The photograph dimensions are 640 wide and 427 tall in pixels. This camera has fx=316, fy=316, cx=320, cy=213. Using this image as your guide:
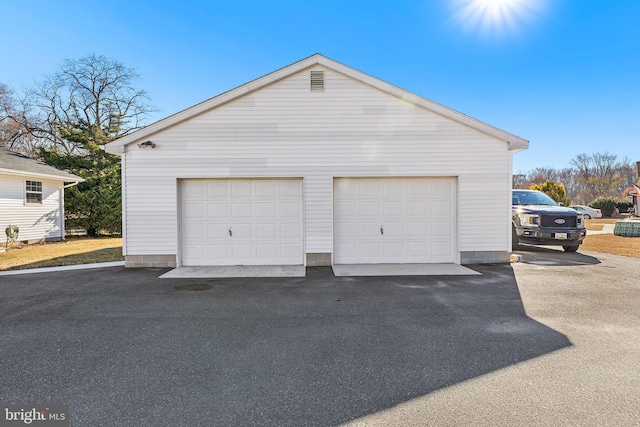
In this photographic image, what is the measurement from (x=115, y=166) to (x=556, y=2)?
69.4 ft

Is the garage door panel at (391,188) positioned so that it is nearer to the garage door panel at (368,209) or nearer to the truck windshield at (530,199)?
the garage door panel at (368,209)

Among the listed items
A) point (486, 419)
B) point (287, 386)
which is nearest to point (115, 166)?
point (287, 386)

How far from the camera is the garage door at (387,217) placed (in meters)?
8.42

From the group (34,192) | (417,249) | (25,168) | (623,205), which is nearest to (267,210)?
(417,249)

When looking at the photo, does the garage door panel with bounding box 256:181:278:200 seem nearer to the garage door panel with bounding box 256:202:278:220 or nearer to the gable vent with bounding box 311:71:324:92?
the garage door panel with bounding box 256:202:278:220

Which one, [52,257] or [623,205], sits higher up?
[623,205]

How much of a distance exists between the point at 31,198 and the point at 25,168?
1370 millimetres

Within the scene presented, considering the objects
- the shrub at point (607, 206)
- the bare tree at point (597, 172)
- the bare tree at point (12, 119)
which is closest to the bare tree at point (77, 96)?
the bare tree at point (12, 119)

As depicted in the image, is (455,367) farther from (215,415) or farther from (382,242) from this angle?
(382,242)

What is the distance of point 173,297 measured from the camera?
5.59 m

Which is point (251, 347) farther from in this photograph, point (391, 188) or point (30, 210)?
point (30, 210)

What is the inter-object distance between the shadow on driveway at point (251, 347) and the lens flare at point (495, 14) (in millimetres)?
7616

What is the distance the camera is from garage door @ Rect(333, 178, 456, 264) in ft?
27.6

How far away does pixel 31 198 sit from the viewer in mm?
13875
